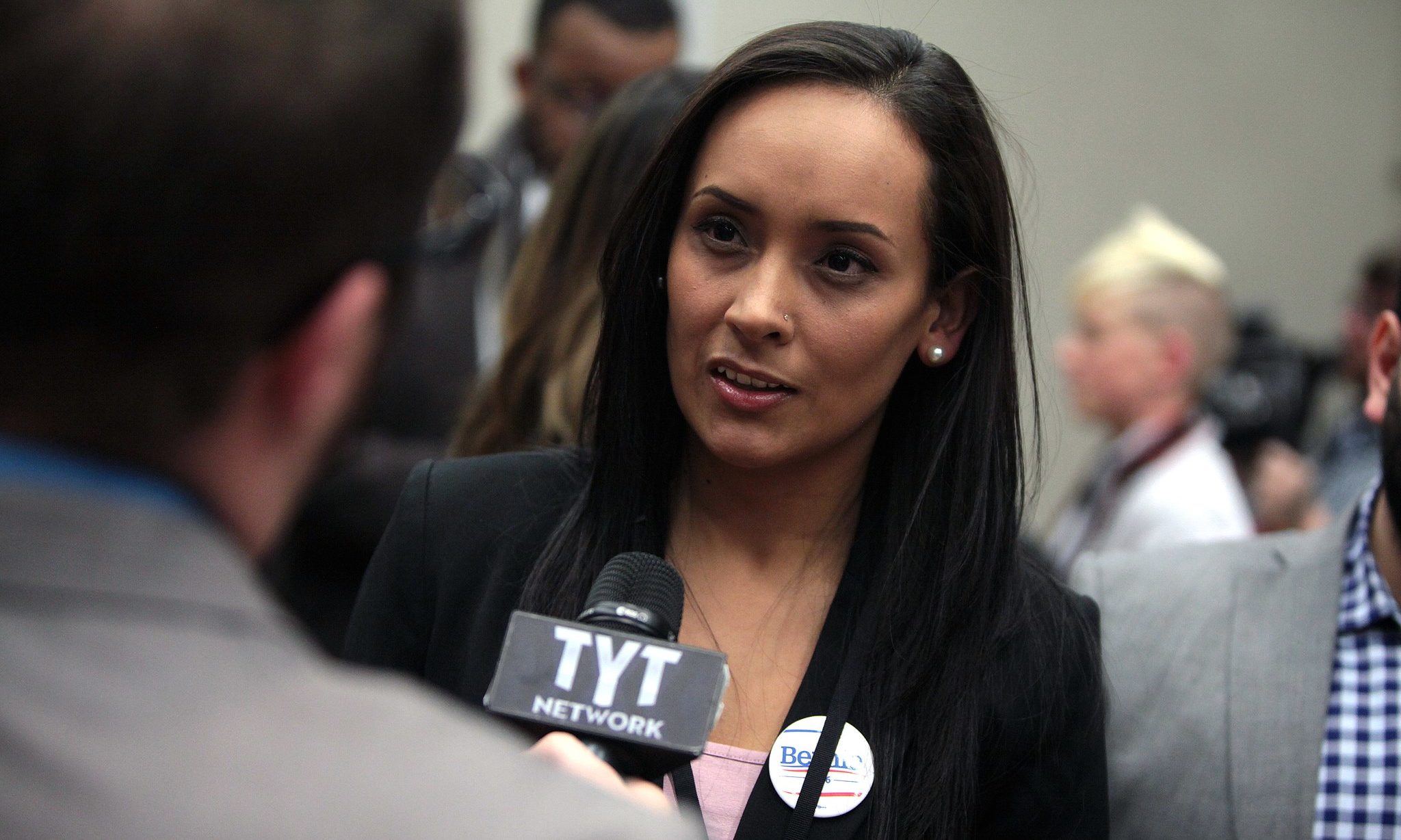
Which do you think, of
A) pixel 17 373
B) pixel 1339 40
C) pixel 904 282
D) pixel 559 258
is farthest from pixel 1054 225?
pixel 17 373

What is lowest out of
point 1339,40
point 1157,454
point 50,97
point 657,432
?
point 1157,454

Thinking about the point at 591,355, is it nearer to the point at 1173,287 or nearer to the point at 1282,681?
the point at 1282,681

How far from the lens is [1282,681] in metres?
2.42

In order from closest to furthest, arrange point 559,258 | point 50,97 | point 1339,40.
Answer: point 50,97
point 559,258
point 1339,40

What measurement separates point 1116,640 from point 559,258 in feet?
4.47

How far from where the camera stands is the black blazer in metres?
2.09

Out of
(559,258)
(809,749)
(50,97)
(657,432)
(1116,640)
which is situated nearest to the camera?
(50,97)

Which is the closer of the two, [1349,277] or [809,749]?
[809,749]

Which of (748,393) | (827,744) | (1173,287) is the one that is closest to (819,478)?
(748,393)

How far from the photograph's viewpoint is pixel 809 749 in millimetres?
1983

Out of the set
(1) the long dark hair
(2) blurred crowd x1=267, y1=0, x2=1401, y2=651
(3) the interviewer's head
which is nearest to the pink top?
(1) the long dark hair

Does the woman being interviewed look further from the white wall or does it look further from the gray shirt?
the white wall

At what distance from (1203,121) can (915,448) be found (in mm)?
6392

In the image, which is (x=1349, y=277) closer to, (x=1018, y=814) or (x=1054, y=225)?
(x=1054, y=225)
